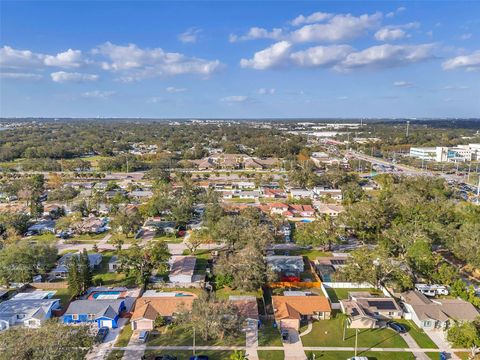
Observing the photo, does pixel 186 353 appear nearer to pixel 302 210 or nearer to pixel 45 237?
pixel 45 237

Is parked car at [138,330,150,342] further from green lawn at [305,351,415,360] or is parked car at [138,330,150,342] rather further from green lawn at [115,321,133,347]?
green lawn at [305,351,415,360]

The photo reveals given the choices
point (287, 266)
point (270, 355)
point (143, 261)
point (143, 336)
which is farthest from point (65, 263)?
point (270, 355)

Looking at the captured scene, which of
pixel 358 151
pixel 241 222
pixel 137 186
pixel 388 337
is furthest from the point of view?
pixel 358 151

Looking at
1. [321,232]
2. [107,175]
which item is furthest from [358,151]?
[321,232]

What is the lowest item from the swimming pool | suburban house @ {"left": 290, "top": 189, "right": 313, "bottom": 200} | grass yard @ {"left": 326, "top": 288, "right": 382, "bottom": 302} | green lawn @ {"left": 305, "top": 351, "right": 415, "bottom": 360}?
grass yard @ {"left": 326, "top": 288, "right": 382, "bottom": 302}

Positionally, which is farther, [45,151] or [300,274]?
[45,151]

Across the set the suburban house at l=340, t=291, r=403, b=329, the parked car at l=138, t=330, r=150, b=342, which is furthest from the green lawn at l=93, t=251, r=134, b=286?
the suburban house at l=340, t=291, r=403, b=329

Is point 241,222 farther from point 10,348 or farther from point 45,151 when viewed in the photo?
point 45,151
